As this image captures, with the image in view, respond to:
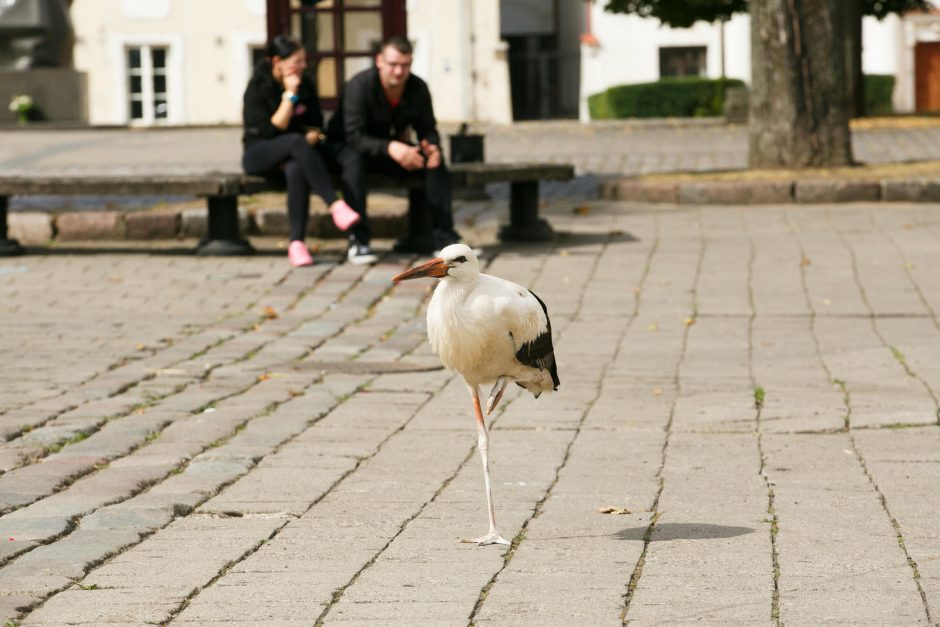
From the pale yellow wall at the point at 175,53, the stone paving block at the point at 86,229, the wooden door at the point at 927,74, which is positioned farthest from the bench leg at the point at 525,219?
the wooden door at the point at 927,74

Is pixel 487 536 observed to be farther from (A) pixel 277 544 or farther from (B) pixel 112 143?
(B) pixel 112 143

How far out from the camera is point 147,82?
3969 cm

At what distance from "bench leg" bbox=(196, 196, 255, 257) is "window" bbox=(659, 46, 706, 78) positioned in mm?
31610

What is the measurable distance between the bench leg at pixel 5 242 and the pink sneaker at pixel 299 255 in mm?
2237

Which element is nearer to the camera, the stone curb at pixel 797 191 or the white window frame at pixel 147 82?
the stone curb at pixel 797 191

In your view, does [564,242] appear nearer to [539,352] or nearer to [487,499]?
[539,352]

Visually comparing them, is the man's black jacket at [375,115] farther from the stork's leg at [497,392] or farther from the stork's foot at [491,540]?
the stork's foot at [491,540]

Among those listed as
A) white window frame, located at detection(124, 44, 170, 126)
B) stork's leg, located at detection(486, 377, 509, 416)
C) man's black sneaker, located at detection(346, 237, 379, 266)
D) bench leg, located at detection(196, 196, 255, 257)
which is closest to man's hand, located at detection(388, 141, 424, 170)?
man's black sneaker, located at detection(346, 237, 379, 266)

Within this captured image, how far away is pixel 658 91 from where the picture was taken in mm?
37406

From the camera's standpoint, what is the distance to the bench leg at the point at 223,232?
12.1m

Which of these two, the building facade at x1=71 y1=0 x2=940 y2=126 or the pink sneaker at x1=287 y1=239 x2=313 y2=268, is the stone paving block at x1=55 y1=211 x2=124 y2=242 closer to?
the pink sneaker at x1=287 y1=239 x2=313 y2=268

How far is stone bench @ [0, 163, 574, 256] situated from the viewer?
1184cm

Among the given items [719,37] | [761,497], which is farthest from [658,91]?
[761,497]

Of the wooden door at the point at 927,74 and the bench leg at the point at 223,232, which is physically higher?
the wooden door at the point at 927,74
